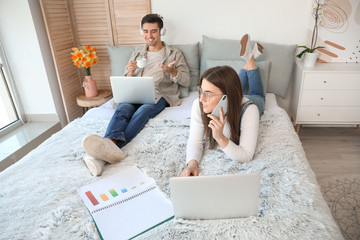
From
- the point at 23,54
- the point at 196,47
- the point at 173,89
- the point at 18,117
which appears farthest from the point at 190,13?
the point at 18,117

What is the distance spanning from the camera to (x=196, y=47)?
8.00ft

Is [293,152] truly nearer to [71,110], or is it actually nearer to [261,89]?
[261,89]

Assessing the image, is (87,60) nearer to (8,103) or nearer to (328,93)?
(8,103)

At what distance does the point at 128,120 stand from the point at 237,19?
1428 millimetres

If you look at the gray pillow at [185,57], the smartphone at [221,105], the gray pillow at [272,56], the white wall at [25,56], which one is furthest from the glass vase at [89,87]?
the smartphone at [221,105]

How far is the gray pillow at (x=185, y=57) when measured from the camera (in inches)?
95.3

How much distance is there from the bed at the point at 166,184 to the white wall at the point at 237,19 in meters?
1.01

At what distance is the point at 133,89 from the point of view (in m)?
1.83

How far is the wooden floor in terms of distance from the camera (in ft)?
6.53

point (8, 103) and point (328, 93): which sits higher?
point (328, 93)

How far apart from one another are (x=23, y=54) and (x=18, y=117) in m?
0.64

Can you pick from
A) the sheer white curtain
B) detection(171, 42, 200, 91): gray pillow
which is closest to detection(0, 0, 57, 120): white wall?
the sheer white curtain

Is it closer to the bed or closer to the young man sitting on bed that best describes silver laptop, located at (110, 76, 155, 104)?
the young man sitting on bed

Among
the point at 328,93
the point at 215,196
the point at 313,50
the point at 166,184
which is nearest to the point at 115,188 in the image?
the point at 166,184
